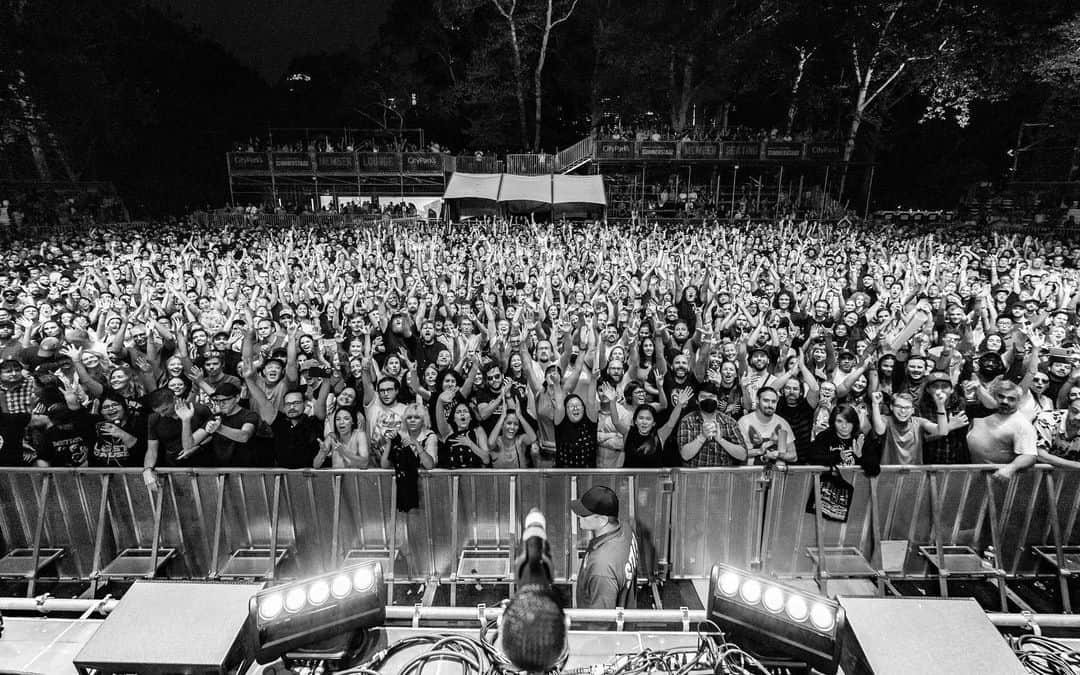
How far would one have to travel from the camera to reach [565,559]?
479 centimetres

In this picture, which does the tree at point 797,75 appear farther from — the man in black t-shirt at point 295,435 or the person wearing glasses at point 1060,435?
the man in black t-shirt at point 295,435

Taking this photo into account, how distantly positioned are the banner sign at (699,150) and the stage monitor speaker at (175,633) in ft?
97.9

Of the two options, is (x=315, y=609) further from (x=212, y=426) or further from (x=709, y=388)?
(x=709, y=388)

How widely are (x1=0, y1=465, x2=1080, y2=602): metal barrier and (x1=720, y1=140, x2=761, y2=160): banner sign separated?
88.5ft

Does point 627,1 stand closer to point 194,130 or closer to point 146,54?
point 194,130

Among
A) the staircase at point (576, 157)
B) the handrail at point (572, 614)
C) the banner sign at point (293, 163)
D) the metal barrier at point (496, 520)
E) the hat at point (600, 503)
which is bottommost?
the metal barrier at point (496, 520)

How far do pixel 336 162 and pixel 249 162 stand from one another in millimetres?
4509

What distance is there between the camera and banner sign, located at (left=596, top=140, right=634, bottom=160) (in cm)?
2883

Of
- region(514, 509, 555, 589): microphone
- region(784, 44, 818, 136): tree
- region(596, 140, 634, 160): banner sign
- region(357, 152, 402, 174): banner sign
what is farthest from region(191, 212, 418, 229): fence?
region(514, 509, 555, 589): microphone

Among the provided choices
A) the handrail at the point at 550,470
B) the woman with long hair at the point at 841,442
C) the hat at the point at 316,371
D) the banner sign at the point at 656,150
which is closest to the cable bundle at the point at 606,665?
the handrail at the point at 550,470

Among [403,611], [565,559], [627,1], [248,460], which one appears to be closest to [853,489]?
[565,559]

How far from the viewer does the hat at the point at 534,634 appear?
6.48 ft

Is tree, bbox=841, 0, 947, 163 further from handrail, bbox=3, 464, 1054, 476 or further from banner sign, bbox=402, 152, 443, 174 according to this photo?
handrail, bbox=3, 464, 1054, 476

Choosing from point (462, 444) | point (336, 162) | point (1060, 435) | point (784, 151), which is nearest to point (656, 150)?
point (784, 151)
